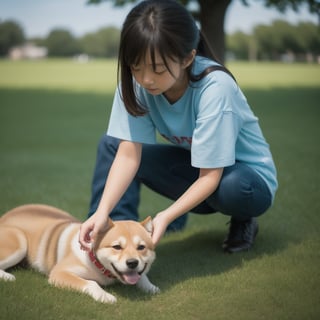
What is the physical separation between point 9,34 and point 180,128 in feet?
99.0

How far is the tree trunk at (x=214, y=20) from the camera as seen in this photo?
15.6 metres

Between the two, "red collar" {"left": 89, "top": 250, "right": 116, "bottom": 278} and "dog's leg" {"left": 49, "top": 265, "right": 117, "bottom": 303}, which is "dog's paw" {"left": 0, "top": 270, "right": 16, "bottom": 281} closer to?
"dog's leg" {"left": 49, "top": 265, "right": 117, "bottom": 303}

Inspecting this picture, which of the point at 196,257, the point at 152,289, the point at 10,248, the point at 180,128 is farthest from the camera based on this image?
the point at 196,257

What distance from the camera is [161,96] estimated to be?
334 centimetres

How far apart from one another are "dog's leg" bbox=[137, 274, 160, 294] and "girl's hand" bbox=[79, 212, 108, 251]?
371mm

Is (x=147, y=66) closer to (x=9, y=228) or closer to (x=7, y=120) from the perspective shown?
(x=9, y=228)

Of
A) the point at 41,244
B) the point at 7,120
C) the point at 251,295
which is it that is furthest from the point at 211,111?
the point at 7,120

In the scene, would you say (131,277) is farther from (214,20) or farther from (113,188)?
(214,20)

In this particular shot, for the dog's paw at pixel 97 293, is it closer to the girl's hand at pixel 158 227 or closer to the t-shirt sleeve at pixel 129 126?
the girl's hand at pixel 158 227

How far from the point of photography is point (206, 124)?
Answer: 311 cm

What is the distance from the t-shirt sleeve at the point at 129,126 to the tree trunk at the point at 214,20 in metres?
12.6

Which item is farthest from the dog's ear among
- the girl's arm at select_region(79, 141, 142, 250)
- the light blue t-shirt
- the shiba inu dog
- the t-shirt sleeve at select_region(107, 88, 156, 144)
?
the t-shirt sleeve at select_region(107, 88, 156, 144)

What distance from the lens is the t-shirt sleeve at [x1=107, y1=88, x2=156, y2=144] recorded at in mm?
3395

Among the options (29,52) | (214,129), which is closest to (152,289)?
(214,129)
